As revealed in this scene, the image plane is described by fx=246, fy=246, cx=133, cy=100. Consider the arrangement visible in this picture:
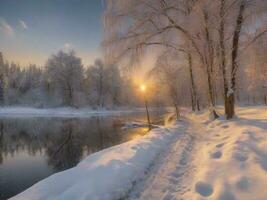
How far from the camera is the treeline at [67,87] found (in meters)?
61.0

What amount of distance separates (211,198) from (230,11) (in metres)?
10.1

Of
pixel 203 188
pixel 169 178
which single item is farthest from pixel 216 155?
pixel 203 188

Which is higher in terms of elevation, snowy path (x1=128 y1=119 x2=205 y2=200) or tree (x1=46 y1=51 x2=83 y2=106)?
tree (x1=46 y1=51 x2=83 y2=106)

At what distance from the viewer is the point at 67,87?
6172 centimetres

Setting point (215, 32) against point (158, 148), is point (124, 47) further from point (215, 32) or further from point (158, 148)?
point (158, 148)

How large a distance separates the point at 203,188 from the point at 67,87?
5950cm

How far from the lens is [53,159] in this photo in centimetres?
1400

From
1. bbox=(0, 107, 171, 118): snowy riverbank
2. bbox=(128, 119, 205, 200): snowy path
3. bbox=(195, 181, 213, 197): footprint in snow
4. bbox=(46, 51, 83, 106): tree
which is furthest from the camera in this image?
bbox=(46, 51, 83, 106): tree

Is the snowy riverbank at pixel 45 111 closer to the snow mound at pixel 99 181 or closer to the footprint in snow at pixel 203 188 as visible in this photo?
the snow mound at pixel 99 181

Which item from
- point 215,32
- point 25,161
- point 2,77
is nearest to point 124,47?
point 215,32

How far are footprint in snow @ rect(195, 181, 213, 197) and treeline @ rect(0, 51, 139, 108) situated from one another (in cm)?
5093

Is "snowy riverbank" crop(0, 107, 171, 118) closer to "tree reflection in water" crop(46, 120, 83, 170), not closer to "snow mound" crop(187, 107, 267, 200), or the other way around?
"tree reflection in water" crop(46, 120, 83, 170)

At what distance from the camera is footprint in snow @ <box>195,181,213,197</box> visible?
501cm

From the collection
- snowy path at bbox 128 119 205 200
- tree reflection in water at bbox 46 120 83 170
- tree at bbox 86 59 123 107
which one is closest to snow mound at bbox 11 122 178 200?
snowy path at bbox 128 119 205 200
